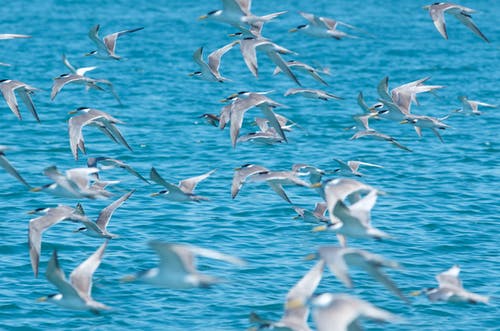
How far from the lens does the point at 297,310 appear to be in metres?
14.4

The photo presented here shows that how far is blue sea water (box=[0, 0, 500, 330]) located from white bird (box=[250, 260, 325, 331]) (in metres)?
3.49

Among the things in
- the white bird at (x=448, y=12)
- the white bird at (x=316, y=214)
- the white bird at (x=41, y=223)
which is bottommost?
the white bird at (x=41, y=223)

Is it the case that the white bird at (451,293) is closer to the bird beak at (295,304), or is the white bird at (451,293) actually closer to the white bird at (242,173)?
the bird beak at (295,304)

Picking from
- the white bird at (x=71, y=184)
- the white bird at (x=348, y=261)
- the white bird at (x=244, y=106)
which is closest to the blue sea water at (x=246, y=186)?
the white bird at (x=71, y=184)

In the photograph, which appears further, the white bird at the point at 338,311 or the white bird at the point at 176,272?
the white bird at the point at 176,272

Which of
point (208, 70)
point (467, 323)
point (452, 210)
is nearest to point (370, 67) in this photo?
point (452, 210)

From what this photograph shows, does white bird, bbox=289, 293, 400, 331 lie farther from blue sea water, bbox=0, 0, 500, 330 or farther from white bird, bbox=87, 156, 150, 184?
white bird, bbox=87, 156, 150, 184

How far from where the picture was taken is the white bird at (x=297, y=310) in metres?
14.0

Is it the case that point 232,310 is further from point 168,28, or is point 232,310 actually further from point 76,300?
point 168,28

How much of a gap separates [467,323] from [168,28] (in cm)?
4443

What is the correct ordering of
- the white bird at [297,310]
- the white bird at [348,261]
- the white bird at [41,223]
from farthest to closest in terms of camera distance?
the white bird at [41,223], the white bird at [297,310], the white bird at [348,261]

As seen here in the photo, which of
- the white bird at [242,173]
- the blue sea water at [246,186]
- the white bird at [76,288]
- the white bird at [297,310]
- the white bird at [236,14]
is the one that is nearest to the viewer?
the white bird at [297,310]

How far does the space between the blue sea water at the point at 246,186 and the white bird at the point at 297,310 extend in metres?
3.49

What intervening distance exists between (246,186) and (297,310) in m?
13.2
